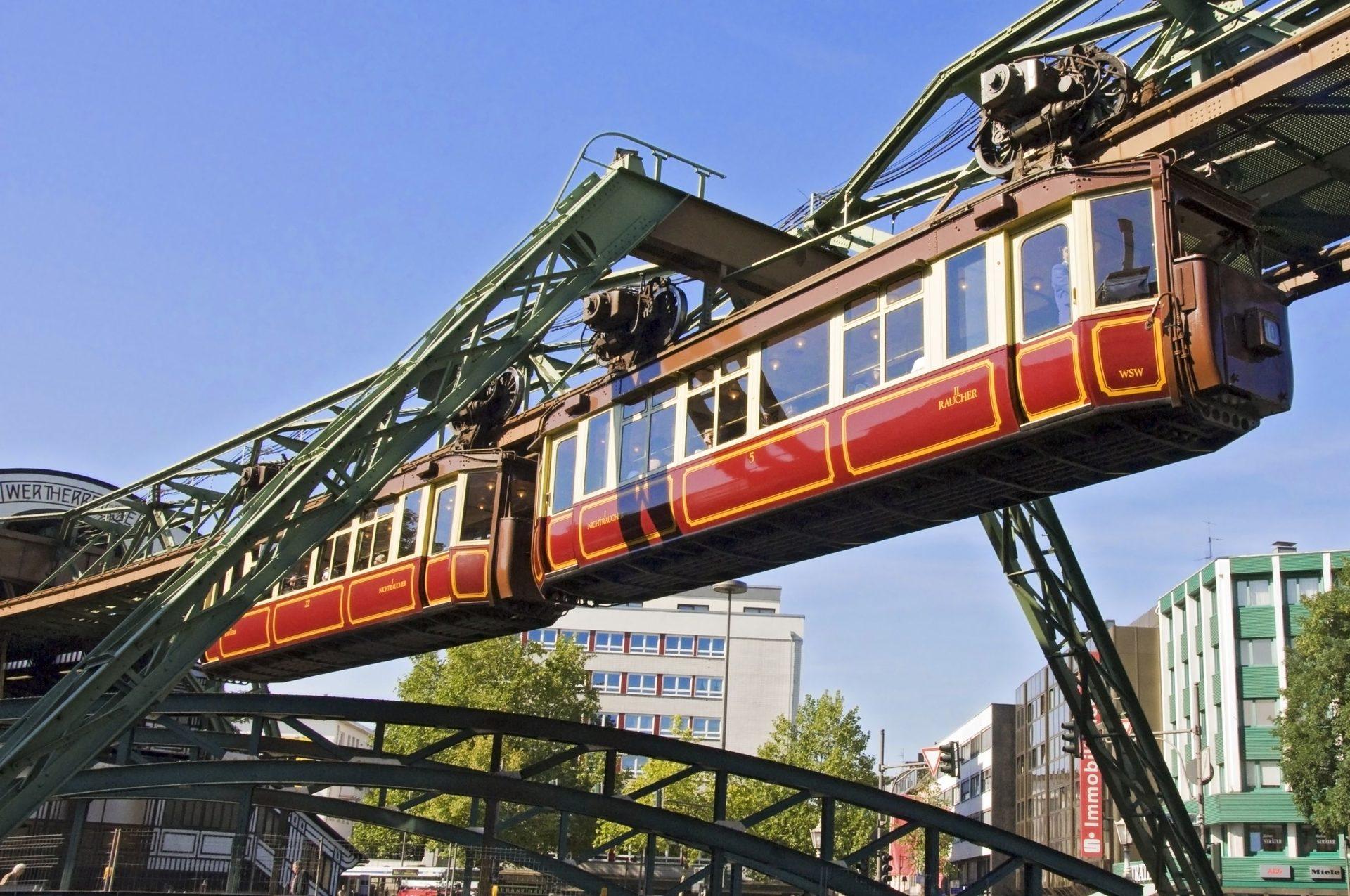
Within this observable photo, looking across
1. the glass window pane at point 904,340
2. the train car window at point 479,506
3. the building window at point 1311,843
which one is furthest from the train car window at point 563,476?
A: the building window at point 1311,843

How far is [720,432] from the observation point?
585 inches

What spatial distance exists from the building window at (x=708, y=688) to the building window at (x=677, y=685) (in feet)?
0.95

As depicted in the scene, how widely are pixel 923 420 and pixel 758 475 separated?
96.4 inches

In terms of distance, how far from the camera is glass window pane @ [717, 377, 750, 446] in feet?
48.0

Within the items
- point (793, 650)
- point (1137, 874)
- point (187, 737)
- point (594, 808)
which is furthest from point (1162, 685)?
point (187, 737)

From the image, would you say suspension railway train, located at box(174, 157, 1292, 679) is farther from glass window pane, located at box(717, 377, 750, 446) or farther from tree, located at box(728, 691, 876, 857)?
tree, located at box(728, 691, 876, 857)

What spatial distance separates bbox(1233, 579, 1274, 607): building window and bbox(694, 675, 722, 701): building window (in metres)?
31.6

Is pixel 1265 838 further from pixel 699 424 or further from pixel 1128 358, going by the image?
pixel 1128 358

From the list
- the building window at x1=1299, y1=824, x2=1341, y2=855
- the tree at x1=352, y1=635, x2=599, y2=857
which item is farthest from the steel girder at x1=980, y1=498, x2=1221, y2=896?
the building window at x1=1299, y1=824, x2=1341, y2=855

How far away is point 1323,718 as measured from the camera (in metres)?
32.3

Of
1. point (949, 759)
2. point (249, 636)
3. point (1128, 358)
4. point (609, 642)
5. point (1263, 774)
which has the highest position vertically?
point (609, 642)

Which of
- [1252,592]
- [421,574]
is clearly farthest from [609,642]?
[421,574]

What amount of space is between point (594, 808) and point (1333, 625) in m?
20.0

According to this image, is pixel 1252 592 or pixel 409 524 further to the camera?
pixel 1252 592
